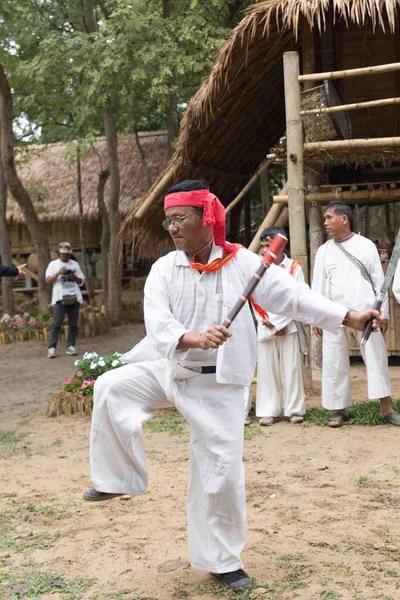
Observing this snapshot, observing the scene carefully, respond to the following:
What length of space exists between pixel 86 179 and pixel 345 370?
15600 millimetres

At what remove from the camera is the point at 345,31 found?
31.3 feet

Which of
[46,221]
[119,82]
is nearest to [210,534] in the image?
[119,82]

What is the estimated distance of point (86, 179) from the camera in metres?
21.1

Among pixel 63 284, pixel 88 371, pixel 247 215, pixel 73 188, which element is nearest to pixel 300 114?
pixel 88 371

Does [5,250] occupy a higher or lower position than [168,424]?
higher

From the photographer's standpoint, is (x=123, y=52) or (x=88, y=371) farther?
(x=123, y=52)

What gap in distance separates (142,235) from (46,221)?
10948 mm

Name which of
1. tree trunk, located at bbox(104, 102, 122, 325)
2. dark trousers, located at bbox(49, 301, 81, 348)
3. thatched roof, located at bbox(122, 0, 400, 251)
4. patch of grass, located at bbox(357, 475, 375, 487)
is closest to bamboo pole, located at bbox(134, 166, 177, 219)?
thatched roof, located at bbox(122, 0, 400, 251)

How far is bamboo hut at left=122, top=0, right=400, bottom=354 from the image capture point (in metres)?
7.43

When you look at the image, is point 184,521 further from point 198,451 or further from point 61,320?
point 61,320

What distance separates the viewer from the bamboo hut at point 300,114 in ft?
24.4

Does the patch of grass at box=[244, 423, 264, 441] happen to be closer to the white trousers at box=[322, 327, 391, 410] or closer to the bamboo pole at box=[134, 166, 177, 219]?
the white trousers at box=[322, 327, 391, 410]

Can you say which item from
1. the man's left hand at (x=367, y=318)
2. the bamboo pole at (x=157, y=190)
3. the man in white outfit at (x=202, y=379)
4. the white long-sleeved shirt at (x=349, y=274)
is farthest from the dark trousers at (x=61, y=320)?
the man's left hand at (x=367, y=318)

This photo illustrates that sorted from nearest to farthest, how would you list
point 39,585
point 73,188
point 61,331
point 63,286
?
point 39,585 → point 63,286 → point 61,331 → point 73,188
